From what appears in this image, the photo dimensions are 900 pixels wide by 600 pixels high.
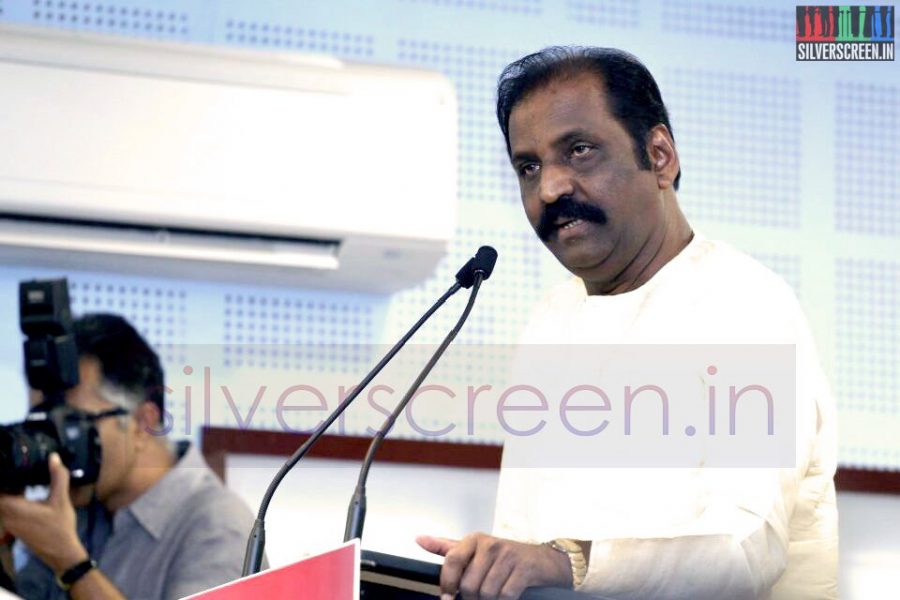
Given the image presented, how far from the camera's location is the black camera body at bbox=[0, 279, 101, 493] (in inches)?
97.3

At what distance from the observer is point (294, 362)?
3176 mm

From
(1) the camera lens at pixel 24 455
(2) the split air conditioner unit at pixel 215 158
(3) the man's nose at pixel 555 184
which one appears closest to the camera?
(3) the man's nose at pixel 555 184

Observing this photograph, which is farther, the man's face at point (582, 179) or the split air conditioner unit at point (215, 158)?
the split air conditioner unit at point (215, 158)

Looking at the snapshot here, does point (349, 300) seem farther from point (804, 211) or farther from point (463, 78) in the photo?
point (804, 211)

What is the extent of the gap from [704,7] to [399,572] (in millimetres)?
2257

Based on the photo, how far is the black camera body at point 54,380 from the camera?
2.47m

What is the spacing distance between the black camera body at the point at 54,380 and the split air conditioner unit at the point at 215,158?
0.50 m

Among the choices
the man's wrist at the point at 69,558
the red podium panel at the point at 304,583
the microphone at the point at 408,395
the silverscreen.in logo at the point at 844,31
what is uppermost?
the silverscreen.in logo at the point at 844,31

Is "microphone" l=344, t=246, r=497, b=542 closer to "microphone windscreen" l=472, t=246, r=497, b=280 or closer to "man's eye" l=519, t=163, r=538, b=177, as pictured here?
"microphone windscreen" l=472, t=246, r=497, b=280

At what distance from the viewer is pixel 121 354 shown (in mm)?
2725

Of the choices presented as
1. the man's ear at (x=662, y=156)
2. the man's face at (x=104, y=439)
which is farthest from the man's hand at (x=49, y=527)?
the man's ear at (x=662, y=156)

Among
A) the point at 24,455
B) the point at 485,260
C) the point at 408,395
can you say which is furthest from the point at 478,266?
the point at 24,455

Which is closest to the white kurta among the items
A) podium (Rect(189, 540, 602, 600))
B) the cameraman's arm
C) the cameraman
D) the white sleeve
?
the white sleeve

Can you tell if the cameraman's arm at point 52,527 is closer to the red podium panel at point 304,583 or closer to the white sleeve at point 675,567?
the white sleeve at point 675,567
